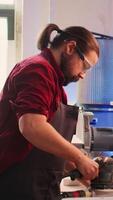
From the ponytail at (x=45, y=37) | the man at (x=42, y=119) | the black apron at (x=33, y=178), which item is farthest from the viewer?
the ponytail at (x=45, y=37)

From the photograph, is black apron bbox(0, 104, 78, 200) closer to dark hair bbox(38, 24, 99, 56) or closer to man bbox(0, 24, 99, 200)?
man bbox(0, 24, 99, 200)

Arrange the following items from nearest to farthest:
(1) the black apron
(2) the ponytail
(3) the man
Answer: (3) the man < (1) the black apron < (2) the ponytail

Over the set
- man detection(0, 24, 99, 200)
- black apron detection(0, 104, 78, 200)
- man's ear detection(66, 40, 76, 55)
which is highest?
man's ear detection(66, 40, 76, 55)

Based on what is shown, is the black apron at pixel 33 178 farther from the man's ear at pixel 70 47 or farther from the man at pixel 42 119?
the man's ear at pixel 70 47

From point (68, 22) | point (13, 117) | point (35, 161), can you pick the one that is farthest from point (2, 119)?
point (68, 22)

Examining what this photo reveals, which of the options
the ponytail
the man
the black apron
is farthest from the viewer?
the ponytail

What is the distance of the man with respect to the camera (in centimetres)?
112

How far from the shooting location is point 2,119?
1.27 m

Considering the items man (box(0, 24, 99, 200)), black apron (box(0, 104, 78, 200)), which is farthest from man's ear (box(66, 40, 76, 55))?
black apron (box(0, 104, 78, 200))

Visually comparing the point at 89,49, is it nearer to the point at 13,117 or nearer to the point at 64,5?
the point at 13,117

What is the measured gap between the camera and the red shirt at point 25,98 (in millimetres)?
1136

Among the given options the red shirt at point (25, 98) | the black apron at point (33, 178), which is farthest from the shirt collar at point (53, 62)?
the black apron at point (33, 178)

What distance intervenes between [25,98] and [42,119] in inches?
3.2

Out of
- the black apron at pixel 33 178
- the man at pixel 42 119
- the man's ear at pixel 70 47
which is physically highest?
the man's ear at pixel 70 47
